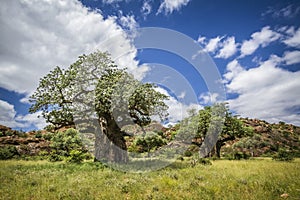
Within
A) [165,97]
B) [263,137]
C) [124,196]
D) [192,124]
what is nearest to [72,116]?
[165,97]

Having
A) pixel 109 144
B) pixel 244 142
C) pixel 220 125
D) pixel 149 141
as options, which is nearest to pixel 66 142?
pixel 149 141

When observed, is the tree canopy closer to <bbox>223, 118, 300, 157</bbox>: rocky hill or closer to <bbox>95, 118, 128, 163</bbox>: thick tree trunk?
<bbox>95, 118, 128, 163</bbox>: thick tree trunk

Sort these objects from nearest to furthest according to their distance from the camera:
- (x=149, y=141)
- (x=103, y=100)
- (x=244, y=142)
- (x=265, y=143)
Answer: (x=103, y=100)
(x=149, y=141)
(x=244, y=142)
(x=265, y=143)

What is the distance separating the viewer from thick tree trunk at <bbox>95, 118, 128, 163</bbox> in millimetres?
19734

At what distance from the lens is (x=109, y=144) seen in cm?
1986

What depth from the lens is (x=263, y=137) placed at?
5994 centimetres

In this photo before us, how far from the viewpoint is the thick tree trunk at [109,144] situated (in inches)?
777

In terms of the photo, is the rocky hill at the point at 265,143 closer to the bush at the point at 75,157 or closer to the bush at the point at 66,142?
the bush at the point at 66,142

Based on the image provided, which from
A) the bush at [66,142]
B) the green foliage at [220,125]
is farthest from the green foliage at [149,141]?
the bush at [66,142]

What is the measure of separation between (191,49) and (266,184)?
17.4 m

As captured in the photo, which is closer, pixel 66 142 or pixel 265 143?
pixel 66 142

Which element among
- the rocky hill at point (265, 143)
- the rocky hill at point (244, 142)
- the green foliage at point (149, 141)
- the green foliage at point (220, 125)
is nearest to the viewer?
→ the green foliage at point (149, 141)

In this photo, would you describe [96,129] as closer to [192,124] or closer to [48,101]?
[48,101]

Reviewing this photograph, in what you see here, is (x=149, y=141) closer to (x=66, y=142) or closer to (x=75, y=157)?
(x=75, y=157)
